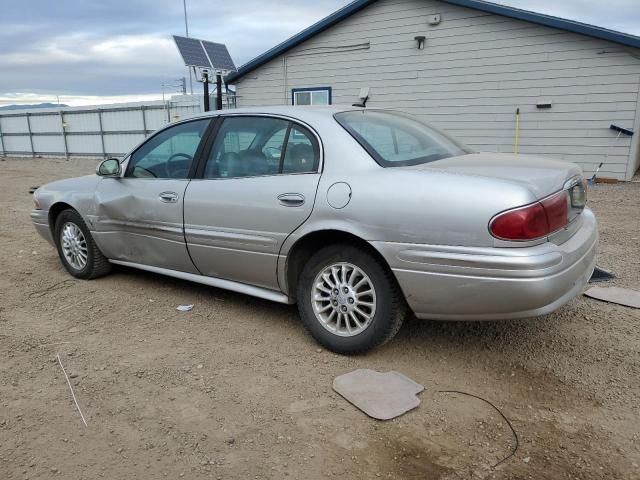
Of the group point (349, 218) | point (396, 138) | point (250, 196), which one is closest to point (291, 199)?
point (250, 196)

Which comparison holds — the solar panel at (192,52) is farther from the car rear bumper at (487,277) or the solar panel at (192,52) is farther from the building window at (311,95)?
the car rear bumper at (487,277)

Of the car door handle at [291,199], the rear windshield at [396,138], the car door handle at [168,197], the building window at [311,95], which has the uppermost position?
the building window at [311,95]

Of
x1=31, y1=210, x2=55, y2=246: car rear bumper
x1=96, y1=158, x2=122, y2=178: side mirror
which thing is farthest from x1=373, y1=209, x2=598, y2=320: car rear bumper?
x1=31, y1=210, x2=55, y2=246: car rear bumper

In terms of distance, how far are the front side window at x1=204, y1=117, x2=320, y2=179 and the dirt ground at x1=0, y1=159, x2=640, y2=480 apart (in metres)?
1.14

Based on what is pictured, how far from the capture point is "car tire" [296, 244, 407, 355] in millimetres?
2969

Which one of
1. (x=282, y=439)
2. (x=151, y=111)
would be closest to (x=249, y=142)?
(x=282, y=439)

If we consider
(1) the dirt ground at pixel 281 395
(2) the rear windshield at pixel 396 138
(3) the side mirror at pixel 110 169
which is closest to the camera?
(1) the dirt ground at pixel 281 395

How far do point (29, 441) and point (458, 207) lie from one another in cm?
241

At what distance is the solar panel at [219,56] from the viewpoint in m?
13.9

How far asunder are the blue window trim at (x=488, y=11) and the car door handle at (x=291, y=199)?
881 cm

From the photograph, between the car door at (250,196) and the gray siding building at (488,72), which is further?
the gray siding building at (488,72)

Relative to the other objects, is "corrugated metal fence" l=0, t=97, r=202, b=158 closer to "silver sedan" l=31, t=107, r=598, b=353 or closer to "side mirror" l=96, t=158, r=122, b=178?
"side mirror" l=96, t=158, r=122, b=178

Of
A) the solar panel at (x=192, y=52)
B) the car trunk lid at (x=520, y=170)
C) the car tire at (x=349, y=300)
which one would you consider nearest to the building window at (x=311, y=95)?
the solar panel at (x=192, y=52)

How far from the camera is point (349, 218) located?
2.95 m
